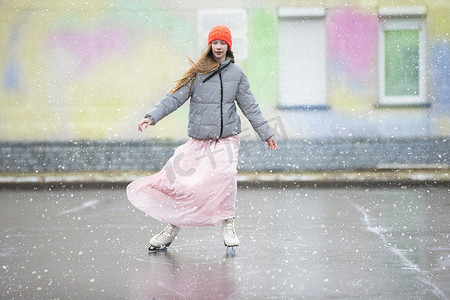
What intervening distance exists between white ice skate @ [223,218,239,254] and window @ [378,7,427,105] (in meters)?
11.5

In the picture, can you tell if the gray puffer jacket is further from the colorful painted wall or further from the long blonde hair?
the colorful painted wall

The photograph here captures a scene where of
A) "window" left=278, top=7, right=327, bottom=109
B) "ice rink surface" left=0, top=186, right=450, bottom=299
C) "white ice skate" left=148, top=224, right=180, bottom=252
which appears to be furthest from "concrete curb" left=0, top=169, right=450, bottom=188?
"white ice skate" left=148, top=224, right=180, bottom=252

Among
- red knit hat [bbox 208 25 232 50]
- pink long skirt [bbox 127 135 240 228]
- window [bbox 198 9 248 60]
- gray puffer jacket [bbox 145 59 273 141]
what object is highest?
window [bbox 198 9 248 60]

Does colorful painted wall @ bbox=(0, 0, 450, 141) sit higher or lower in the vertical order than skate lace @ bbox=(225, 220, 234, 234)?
higher

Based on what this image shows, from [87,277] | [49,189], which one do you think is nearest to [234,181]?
[87,277]

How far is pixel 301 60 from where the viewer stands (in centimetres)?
1905

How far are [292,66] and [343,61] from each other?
107 cm

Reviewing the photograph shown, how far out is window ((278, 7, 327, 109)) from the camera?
18.9 m

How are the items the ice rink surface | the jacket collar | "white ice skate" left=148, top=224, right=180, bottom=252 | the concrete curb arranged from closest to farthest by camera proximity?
1. the ice rink surface
2. the jacket collar
3. "white ice skate" left=148, top=224, right=180, bottom=252
4. the concrete curb

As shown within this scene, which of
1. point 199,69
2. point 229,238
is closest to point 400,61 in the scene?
point 199,69

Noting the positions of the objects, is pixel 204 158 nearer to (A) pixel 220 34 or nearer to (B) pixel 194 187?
(B) pixel 194 187

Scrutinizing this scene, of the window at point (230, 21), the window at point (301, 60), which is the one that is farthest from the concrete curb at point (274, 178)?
the window at point (230, 21)

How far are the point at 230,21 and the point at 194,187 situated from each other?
37.6ft

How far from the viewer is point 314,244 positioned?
8.45m
